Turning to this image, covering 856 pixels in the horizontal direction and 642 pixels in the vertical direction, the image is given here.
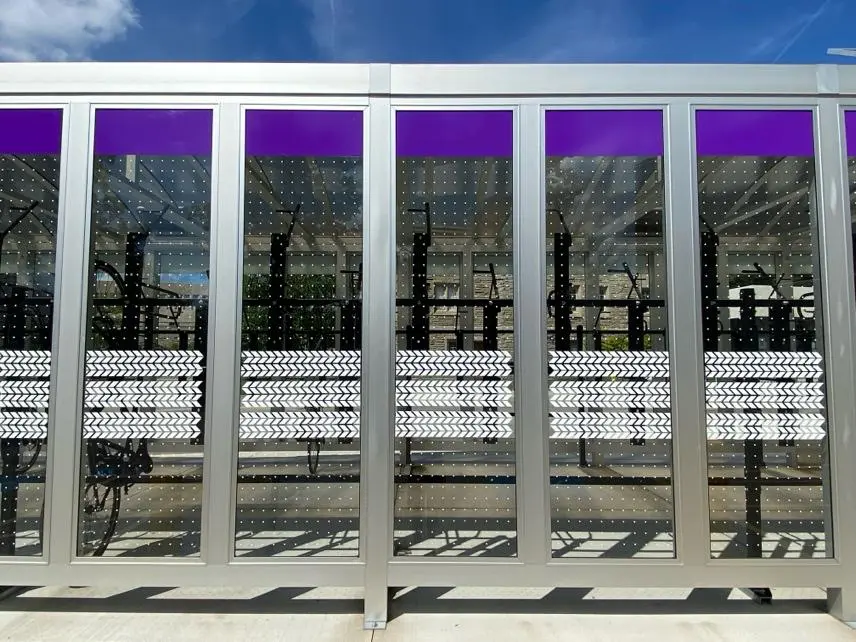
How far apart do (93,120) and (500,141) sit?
7.73 ft

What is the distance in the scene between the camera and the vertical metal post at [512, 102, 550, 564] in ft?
8.96

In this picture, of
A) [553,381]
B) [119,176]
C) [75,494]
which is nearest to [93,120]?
[119,176]

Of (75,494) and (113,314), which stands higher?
(113,314)

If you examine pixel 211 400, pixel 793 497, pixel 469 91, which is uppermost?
pixel 469 91

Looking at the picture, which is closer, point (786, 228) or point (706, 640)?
point (706, 640)

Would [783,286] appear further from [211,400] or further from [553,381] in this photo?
[211,400]

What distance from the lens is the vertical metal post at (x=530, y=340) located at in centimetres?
273

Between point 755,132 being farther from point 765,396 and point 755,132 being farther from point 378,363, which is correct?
point 378,363

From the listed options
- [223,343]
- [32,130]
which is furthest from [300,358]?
[32,130]

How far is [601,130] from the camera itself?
2.89m

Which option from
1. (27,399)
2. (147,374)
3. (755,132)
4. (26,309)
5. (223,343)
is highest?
(755,132)

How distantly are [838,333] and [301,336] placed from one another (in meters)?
3.02

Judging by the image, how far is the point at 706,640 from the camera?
2.50 meters

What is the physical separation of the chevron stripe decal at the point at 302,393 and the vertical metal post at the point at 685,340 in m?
1.80
